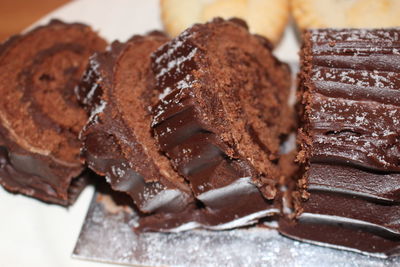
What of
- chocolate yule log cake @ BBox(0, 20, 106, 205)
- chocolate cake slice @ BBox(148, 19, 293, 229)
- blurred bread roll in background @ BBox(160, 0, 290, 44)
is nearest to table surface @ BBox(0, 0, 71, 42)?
chocolate yule log cake @ BBox(0, 20, 106, 205)

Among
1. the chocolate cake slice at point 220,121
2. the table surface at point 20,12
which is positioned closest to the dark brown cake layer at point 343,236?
the chocolate cake slice at point 220,121

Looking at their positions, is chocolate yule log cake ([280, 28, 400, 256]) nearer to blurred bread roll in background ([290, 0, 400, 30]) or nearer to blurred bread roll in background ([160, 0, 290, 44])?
blurred bread roll in background ([290, 0, 400, 30])

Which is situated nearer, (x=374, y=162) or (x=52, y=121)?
(x=374, y=162)

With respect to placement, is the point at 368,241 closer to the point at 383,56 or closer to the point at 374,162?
the point at 374,162

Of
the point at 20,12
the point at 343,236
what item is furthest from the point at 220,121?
the point at 20,12

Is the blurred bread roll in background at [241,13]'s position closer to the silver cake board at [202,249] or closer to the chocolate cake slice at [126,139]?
the chocolate cake slice at [126,139]

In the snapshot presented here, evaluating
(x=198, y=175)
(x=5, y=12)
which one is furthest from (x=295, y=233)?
(x=5, y=12)
